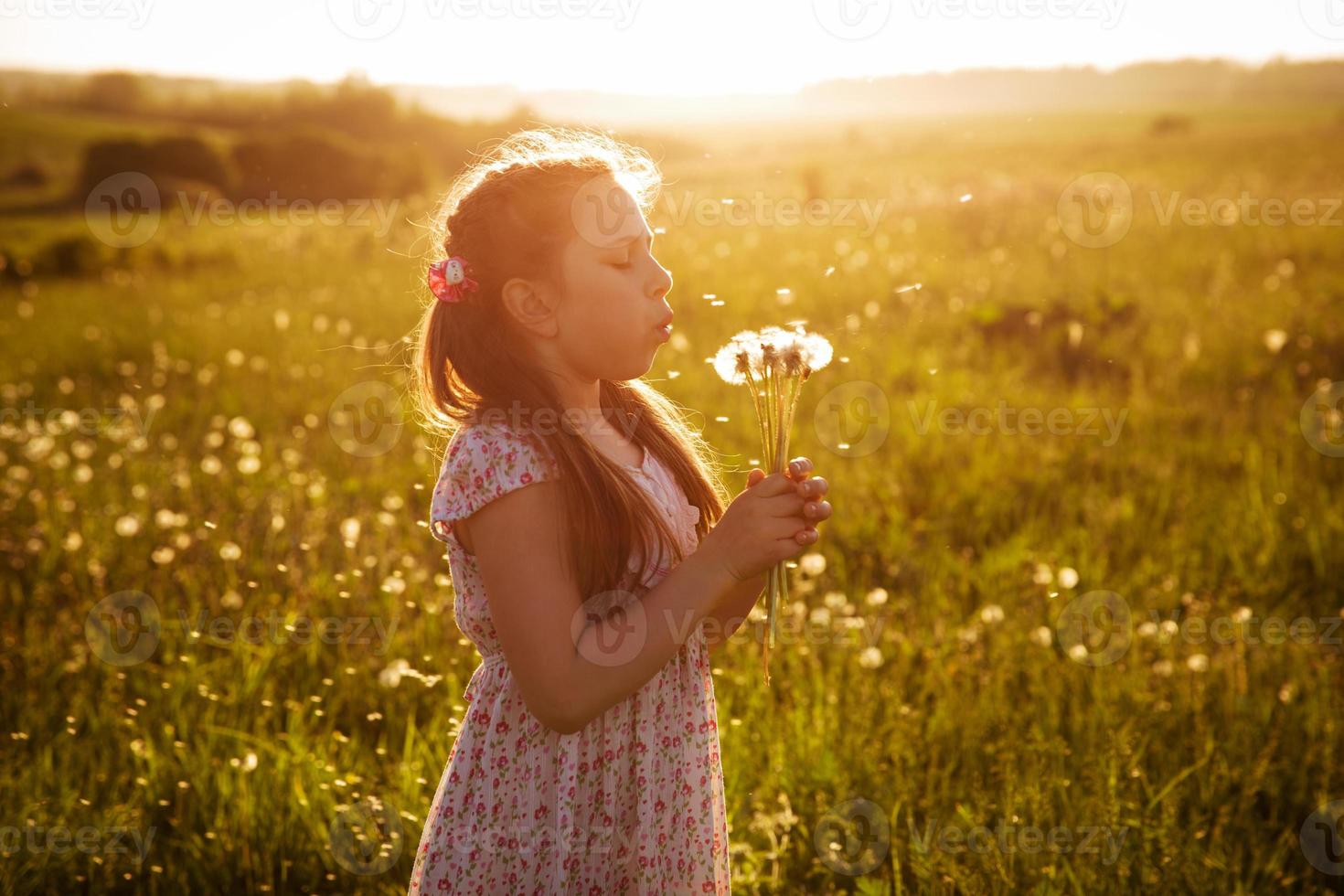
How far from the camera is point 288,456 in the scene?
4.99 metres

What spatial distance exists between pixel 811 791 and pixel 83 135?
4406 cm

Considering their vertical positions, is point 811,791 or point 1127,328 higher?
point 1127,328

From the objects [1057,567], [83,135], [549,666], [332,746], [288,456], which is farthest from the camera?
[83,135]

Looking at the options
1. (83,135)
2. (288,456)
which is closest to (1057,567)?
(288,456)

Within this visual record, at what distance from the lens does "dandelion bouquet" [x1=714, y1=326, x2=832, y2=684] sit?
166 centimetres

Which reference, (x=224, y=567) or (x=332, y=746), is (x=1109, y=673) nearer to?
(x=332, y=746)
